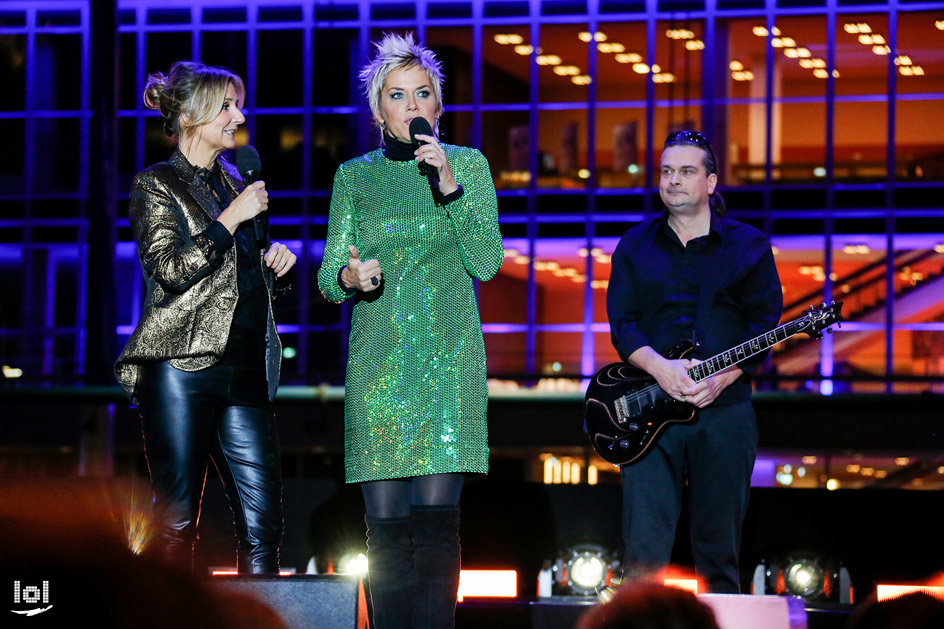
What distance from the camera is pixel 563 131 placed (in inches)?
921

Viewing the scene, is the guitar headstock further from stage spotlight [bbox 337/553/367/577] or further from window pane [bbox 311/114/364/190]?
window pane [bbox 311/114/364/190]

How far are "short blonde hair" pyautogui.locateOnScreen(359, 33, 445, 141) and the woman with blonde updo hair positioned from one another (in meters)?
Answer: 0.46

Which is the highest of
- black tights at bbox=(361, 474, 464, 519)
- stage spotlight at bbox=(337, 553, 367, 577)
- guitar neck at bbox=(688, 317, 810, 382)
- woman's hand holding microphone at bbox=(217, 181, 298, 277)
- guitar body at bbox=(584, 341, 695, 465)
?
woman's hand holding microphone at bbox=(217, 181, 298, 277)

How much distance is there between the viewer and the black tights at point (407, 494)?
357cm

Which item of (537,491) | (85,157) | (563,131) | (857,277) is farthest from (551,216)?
(537,491)

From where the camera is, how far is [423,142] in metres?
3.58

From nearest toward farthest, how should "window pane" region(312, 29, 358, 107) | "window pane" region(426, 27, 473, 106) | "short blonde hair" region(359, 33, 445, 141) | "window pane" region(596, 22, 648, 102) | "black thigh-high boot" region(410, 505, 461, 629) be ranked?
"black thigh-high boot" region(410, 505, 461, 629) → "short blonde hair" region(359, 33, 445, 141) → "window pane" region(596, 22, 648, 102) → "window pane" region(312, 29, 358, 107) → "window pane" region(426, 27, 473, 106)

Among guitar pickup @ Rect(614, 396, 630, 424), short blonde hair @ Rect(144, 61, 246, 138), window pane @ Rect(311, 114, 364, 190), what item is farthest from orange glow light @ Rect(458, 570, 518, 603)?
window pane @ Rect(311, 114, 364, 190)

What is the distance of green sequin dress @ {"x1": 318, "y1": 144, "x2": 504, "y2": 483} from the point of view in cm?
362

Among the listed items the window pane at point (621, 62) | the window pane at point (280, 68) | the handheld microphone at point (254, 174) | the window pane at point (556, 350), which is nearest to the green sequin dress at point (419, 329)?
the handheld microphone at point (254, 174)

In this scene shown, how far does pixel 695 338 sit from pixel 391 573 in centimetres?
155

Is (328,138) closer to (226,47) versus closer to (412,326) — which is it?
(226,47)

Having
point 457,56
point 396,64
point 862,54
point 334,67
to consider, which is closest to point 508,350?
point 457,56

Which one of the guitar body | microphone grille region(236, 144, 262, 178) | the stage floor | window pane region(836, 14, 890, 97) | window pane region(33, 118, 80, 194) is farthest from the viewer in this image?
window pane region(33, 118, 80, 194)
